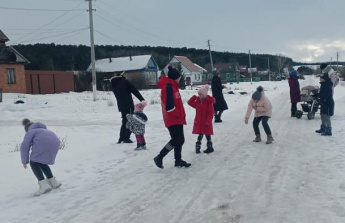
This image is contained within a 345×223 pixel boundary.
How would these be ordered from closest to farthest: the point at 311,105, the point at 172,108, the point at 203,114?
the point at 172,108 → the point at 203,114 → the point at 311,105

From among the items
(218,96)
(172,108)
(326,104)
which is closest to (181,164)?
(172,108)

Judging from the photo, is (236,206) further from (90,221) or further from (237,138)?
(237,138)

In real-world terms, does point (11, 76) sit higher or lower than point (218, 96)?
higher

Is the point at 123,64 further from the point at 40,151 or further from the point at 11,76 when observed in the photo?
the point at 40,151

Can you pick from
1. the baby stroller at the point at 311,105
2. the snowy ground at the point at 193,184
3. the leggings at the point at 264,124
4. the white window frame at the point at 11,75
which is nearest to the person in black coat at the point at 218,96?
the baby stroller at the point at 311,105

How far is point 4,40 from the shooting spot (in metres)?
38.2

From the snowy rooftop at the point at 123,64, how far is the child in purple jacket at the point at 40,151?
59622 millimetres

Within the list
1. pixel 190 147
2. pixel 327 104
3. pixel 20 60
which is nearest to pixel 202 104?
pixel 190 147

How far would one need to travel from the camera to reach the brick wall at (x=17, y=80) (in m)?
37.1

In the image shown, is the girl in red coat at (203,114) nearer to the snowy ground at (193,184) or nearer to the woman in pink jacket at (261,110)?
the snowy ground at (193,184)

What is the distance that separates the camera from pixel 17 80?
1508 inches

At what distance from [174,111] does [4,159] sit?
4062 millimetres

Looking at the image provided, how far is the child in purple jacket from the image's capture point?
5.88 meters

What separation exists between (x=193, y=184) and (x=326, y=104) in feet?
18.5
